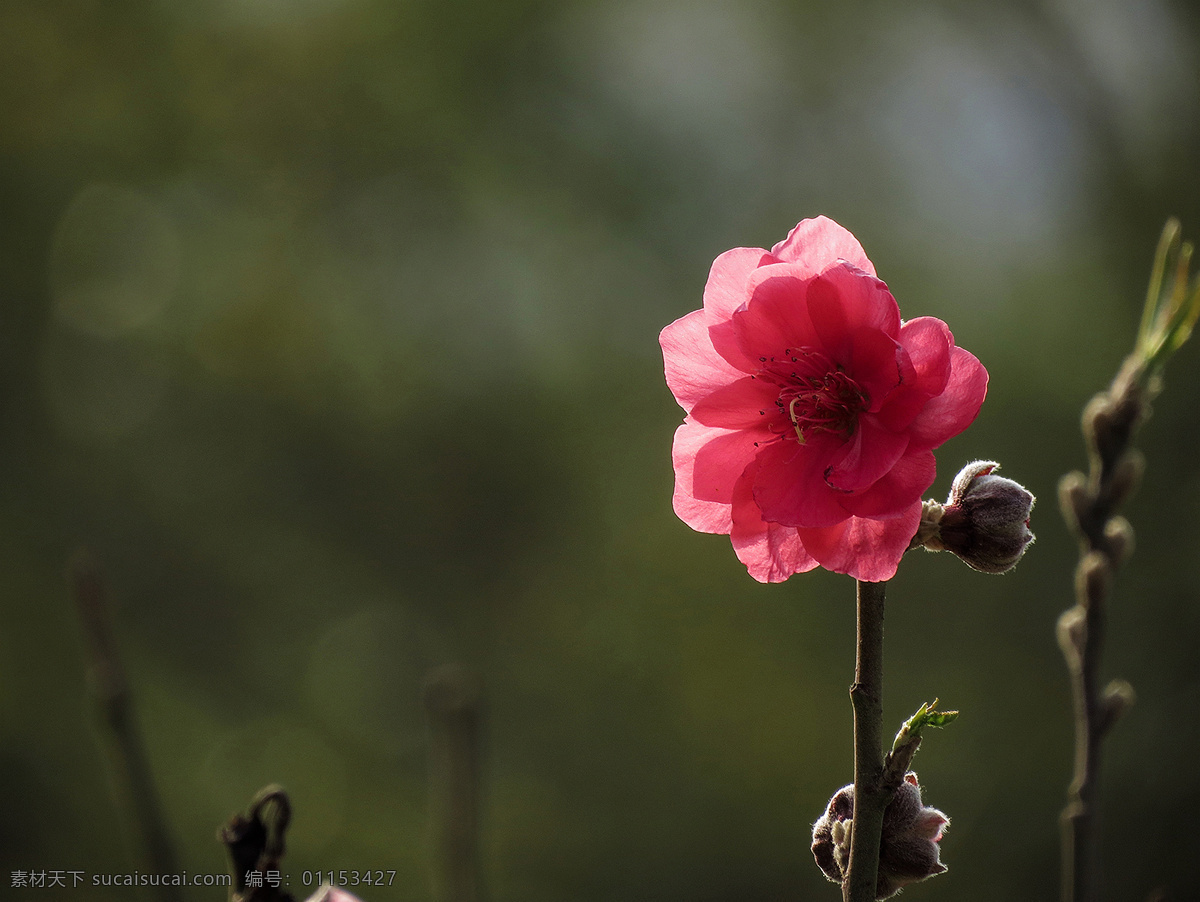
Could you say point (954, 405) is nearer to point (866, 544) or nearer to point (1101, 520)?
point (866, 544)

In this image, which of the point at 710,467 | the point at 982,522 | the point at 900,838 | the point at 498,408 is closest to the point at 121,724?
the point at 710,467

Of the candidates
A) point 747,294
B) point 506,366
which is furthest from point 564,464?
point 747,294

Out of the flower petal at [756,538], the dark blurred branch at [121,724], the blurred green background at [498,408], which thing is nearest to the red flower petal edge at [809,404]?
the flower petal at [756,538]

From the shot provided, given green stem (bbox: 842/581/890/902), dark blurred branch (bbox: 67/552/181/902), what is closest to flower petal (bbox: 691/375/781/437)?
green stem (bbox: 842/581/890/902)

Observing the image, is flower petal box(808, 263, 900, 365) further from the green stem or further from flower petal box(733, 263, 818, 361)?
the green stem

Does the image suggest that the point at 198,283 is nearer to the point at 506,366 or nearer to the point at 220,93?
the point at 220,93

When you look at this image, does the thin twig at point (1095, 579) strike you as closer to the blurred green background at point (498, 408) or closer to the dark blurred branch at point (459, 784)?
the dark blurred branch at point (459, 784)

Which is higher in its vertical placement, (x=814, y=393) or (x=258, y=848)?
(x=814, y=393)
